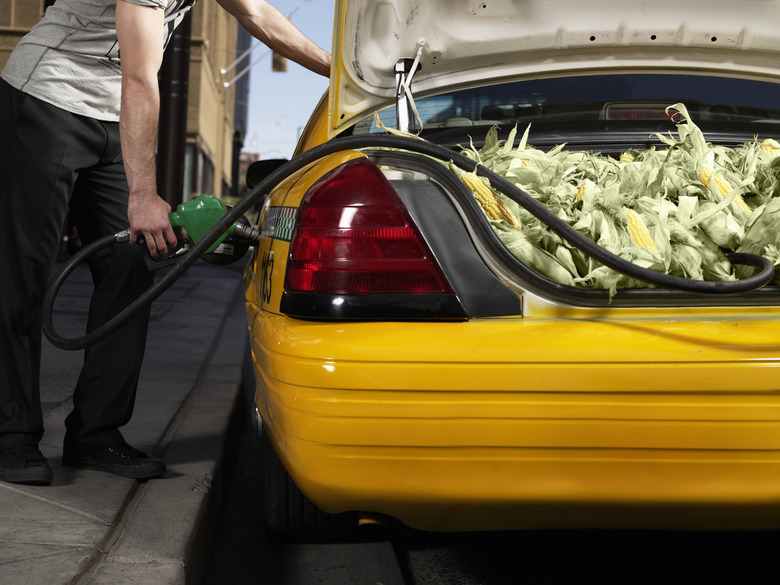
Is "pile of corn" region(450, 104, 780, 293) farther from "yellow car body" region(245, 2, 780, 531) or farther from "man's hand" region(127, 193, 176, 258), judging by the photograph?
"man's hand" region(127, 193, 176, 258)

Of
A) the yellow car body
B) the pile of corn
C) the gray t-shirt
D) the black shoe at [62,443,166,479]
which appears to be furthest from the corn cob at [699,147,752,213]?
the black shoe at [62,443,166,479]

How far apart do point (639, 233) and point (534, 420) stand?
62cm

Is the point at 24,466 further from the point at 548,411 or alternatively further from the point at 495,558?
the point at 548,411

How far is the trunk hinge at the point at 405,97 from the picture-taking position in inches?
111

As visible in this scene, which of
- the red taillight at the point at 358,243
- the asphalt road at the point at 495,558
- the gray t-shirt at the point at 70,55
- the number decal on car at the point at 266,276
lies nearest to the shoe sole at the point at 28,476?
the asphalt road at the point at 495,558

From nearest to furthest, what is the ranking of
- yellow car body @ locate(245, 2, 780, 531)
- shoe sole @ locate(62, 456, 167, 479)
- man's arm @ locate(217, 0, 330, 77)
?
yellow car body @ locate(245, 2, 780, 531)
shoe sole @ locate(62, 456, 167, 479)
man's arm @ locate(217, 0, 330, 77)

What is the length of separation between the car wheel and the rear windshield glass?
1.20m

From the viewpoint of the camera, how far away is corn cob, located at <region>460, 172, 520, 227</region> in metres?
2.34

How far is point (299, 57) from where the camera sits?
13.2ft

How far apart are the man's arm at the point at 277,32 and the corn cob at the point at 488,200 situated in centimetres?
181

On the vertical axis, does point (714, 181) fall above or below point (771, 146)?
below

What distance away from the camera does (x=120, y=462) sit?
311 centimetres

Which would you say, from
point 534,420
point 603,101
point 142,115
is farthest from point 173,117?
point 534,420

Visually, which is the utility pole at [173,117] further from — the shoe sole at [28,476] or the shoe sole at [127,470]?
the shoe sole at [28,476]
